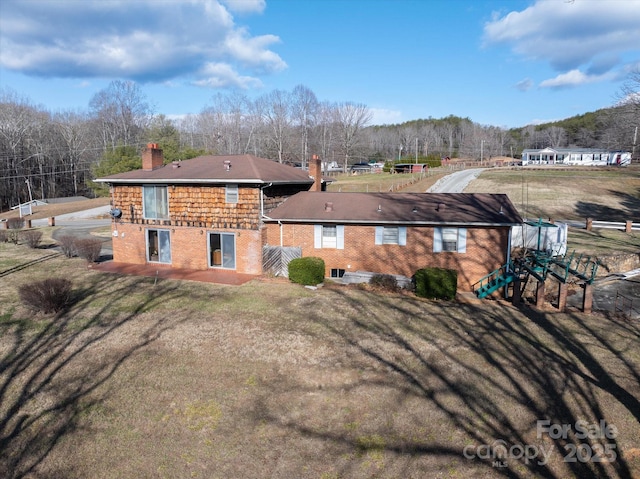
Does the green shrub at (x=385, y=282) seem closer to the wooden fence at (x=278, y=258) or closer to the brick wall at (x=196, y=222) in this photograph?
the wooden fence at (x=278, y=258)

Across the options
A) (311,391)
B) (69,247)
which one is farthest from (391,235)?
(69,247)

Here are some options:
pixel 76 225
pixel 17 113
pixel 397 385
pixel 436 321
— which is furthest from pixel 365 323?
Answer: pixel 17 113

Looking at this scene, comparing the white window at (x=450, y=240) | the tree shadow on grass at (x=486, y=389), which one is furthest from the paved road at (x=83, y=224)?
the tree shadow on grass at (x=486, y=389)

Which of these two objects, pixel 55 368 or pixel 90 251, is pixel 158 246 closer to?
pixel 90 251

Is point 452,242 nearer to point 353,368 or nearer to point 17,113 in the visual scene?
point 353,368

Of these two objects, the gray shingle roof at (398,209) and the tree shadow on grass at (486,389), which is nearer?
the tree shadow on grass at (486,389)

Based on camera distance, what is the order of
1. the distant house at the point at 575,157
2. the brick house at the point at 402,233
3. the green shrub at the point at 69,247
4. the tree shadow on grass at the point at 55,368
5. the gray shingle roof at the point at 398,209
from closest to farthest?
1. the tree shadow on grass at the point at 55,368
2. the brick house at the point at 402,233
3. the gray shingle roof at the point at 398,209
4. the green shrub at the point at 69,247
5. the distant house at the point at 575,157
